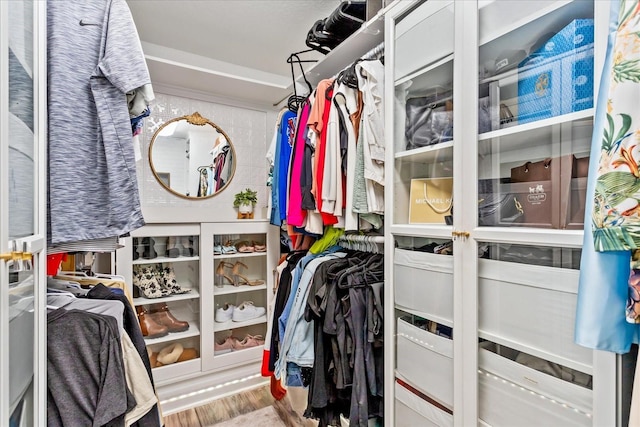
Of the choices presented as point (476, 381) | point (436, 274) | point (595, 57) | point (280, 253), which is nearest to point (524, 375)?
point (476, 381)

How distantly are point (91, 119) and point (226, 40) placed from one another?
5.49ft

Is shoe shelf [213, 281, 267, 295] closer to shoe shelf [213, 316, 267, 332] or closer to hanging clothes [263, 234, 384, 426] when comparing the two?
shoe shelf [213, 316, 267, 332]

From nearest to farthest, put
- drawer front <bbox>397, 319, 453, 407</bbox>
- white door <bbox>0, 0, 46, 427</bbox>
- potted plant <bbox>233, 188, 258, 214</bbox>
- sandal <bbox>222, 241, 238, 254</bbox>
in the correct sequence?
white door <bbox>0, 0, 46, 427</bbox>, drawer front <bbox>397, 319, 453, 407</bbox>, sandal <bbox>222, 241, 238, 254</bbox>, potted plant <bbox>233, 188, 258, 214</bbox>

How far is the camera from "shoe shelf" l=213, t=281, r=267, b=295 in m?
2.63

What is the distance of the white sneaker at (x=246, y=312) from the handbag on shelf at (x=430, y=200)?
189 cm

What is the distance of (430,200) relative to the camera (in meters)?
1.28

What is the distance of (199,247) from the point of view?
2.51 m

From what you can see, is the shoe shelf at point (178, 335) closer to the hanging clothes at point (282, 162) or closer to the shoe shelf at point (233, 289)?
the shoe shelf at point (233, 289)

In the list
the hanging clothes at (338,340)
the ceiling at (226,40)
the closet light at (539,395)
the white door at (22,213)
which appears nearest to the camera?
the white door at (22,213)

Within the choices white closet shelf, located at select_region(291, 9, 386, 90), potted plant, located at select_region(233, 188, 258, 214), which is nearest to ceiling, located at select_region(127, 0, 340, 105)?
white closet shelf, located at select_region(291, 9, 386, 90)

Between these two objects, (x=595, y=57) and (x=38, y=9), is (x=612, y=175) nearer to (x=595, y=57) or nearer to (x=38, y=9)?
(x=595, y=57)

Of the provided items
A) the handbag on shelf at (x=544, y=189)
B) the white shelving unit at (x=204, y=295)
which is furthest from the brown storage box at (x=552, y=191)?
the white shelving unit at (x=204, y=295)

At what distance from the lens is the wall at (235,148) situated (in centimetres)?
248

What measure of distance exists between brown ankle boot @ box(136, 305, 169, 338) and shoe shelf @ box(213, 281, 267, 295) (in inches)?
17.7
